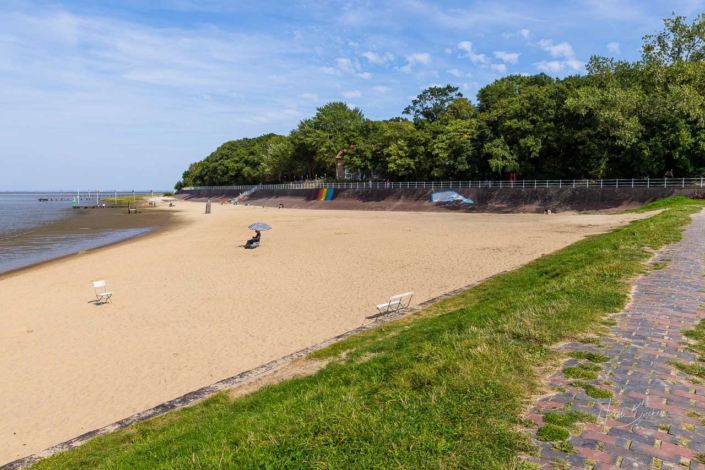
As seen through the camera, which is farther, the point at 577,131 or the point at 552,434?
the point at 577,131

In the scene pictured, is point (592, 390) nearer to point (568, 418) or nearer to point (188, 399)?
point (568, 418)

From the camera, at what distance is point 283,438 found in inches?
163

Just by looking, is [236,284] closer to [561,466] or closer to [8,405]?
[8,405]

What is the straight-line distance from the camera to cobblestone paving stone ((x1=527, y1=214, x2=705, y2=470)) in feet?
11.9

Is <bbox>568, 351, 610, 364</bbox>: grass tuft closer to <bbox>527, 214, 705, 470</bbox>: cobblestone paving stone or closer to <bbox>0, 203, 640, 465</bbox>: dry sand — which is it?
<bbox>527, 214, 705, 470</bbox>: cobblestone paving stone

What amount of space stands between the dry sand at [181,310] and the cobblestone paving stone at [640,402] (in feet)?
20.9

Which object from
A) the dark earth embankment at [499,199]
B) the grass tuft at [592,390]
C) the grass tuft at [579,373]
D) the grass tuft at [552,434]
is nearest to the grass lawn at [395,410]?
the grass tuft at [552,434]

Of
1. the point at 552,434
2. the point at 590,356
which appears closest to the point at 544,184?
the point at 590,356

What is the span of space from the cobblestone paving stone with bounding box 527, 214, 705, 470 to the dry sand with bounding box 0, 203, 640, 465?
638 centimetres

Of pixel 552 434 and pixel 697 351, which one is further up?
pixel 697 351

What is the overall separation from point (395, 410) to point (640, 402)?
2.47 meters

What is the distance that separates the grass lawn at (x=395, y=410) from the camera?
3.83 metres

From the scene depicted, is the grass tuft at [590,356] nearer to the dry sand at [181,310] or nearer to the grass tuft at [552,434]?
the grass tuft at [552,434]

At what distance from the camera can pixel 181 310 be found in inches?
526
